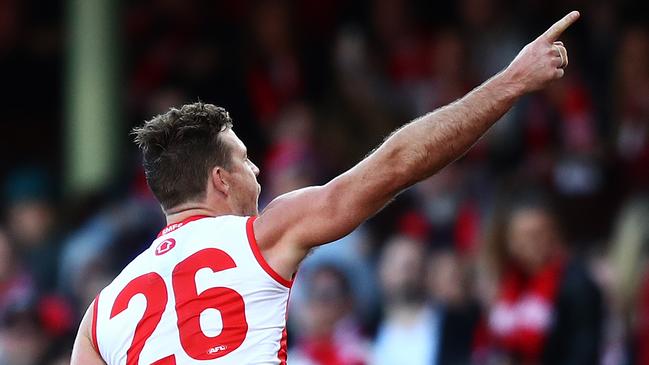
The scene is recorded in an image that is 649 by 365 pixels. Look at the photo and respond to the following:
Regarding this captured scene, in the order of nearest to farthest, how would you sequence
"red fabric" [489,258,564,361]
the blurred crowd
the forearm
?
1. the forearm
2. "red fabric" [489,258,564,361]
3. the blurred crowd

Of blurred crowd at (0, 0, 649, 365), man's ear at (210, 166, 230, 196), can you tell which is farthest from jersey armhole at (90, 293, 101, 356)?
blurred crowd at (0, 0, 649, 365)

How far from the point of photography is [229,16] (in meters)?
12.5

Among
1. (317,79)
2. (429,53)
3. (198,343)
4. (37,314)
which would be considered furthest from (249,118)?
(198,343)

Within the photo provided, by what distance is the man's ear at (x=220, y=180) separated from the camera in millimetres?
4793

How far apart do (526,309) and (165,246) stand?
3.16 m

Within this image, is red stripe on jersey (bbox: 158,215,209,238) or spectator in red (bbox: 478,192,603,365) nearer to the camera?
red stripe on jersey (bbox: 158,215,209,238)

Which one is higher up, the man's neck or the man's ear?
the man's ear

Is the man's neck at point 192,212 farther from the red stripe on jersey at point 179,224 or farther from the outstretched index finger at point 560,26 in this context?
the outstretched index finger at point 560,26

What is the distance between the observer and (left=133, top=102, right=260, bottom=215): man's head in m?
4.79

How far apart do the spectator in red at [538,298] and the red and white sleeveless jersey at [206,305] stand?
9.22 feet

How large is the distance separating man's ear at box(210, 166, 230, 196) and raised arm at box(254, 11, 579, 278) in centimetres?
40

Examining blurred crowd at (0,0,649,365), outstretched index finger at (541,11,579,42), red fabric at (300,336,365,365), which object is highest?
outstretched index finger at (541,11,579,42)

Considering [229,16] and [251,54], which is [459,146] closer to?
[251,54]

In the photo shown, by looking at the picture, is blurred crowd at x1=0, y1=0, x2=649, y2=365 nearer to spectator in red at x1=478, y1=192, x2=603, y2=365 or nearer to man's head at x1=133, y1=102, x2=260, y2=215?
spectator in red at x1=478, y1=192, x2=603, y2=365
